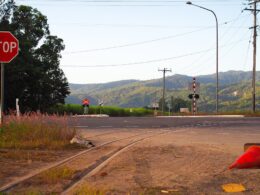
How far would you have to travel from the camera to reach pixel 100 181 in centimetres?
708

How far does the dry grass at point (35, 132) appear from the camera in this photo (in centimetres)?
1248

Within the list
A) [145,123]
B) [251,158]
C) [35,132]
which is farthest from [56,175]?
[145,123]

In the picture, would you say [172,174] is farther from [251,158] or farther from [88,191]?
[88,191]

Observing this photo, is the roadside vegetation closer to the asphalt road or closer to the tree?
the tree

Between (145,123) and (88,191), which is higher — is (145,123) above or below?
above

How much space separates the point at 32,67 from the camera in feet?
155

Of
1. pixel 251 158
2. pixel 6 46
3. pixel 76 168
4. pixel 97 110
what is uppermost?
pixel 6 46

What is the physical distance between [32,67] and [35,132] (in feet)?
115

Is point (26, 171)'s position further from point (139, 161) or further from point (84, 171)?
point (139, 161)

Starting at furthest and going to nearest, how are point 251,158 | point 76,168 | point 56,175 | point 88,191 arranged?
1. point 76,168
2. point 56,175
3. point 251,158
4. point 88,191

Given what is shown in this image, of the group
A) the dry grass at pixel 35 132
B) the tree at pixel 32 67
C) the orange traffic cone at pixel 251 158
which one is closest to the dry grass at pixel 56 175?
the orange traffic cone at pixel 251 158

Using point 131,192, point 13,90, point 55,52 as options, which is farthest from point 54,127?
point 55,52

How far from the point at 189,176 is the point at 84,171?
1.87m

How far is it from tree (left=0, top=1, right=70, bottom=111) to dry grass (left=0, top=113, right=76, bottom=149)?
31861 millimetres
